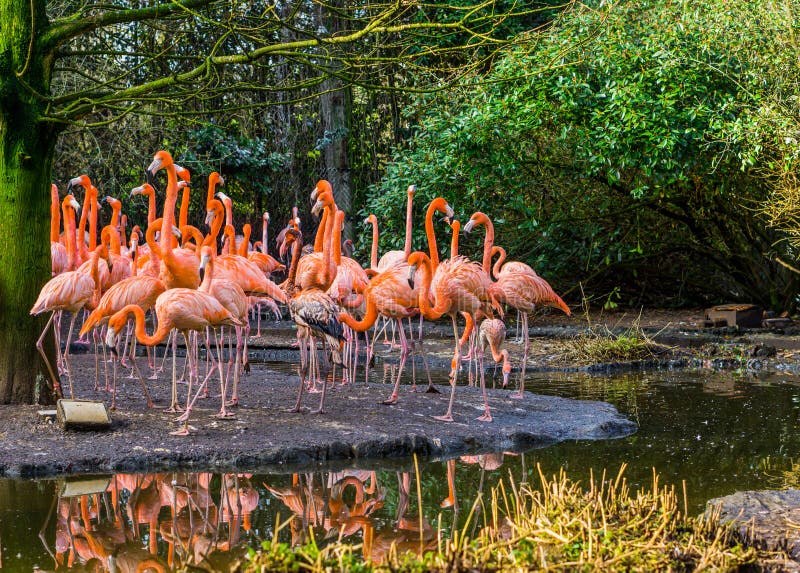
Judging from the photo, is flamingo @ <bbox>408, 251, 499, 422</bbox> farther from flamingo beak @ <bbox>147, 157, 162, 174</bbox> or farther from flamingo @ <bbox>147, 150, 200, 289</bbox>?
flamingo beak @ <bbox>147, 157, 162, 174</bbox>

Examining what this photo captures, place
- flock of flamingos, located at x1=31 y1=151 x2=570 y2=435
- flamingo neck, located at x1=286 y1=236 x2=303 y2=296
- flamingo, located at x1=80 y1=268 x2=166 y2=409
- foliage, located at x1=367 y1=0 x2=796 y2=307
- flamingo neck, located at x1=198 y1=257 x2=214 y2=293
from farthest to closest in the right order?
foliage, located at x1=367 y1=0 x2=796 y2=307 < flamingo neck, located at x1=286 y1=236 x2=303 y2=296 < flamingo, located at x1=80 y1=268 x2=166 y2=409 < flamingo neck, located at x1=198 y1=257 x2=214 y2=293 < flock of flamingos, located at x1=31 y1=151 x2=570 y2=435

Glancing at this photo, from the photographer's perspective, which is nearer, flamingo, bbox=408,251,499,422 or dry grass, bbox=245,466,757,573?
dry grass, bbox=245,466,757,573

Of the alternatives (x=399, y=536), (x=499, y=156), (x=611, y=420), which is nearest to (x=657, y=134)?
(x=499, y=156)

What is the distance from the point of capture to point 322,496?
198 inches

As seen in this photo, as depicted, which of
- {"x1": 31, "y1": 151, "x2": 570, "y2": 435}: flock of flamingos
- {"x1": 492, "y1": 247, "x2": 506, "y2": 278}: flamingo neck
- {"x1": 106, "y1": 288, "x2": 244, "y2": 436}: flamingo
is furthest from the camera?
{"x1": 492, "y1": 247, "x2": 506, "y2": 278}: flamingo neck

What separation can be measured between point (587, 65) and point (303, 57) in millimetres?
6677

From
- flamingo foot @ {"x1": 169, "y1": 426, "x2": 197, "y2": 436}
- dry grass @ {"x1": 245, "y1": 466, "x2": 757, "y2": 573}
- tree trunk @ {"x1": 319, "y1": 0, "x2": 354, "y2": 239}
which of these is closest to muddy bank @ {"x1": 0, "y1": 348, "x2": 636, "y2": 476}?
flamingo foot @ {"x1": 169, "y1": 426, "x2": 197, "y2": 436}

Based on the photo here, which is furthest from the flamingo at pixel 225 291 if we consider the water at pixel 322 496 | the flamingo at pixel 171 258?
the water at pixel 322 496

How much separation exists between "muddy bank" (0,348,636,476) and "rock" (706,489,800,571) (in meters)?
2.03

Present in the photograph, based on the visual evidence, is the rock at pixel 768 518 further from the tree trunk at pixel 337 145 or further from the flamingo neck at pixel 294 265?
the tree trunk at pixel 337 145

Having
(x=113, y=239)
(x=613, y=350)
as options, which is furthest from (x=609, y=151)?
(x=113, y=239)

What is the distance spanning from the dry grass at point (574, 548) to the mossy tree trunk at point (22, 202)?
3.70m

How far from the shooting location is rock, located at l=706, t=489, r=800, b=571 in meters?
3.63

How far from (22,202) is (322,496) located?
10.4 ft
